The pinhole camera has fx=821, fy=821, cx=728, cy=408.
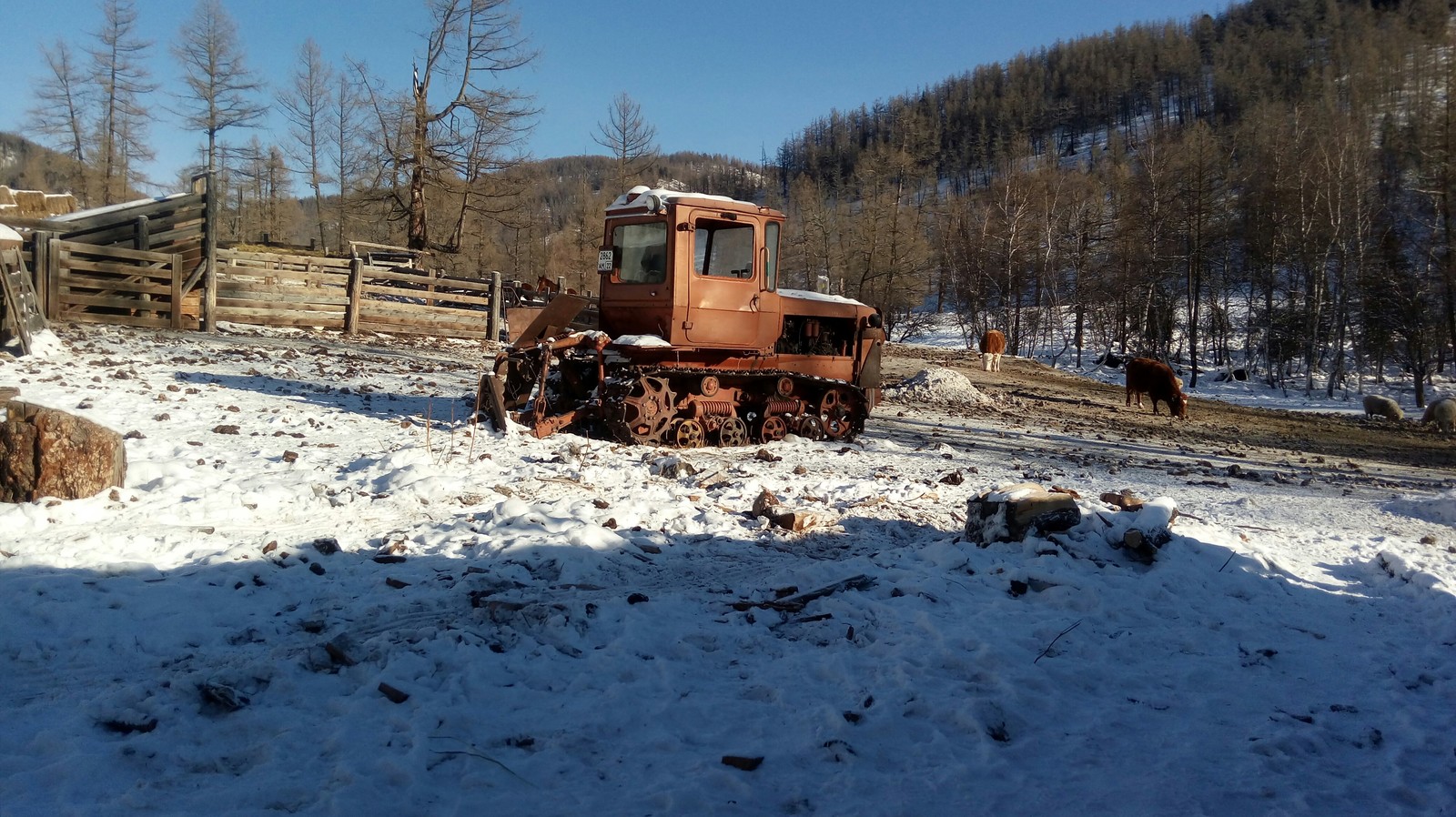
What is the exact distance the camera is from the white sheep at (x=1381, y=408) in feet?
68.7

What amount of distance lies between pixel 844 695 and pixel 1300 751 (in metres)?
1.82

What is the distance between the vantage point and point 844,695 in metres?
3.58

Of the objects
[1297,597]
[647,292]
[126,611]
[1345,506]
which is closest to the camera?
[126,611]

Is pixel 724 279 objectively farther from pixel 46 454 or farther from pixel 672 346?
pixel 46 454

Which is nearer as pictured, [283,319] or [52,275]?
[52,275]

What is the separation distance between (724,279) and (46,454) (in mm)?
6286

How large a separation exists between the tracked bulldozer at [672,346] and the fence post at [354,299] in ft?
32.9

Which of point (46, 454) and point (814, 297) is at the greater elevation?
point (814, 297)

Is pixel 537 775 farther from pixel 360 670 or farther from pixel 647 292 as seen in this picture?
pixel 647 292

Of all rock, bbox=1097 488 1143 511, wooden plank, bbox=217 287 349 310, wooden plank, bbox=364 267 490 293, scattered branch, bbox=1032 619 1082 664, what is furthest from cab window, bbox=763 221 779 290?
wooden plank, bbox=217 287 349 310

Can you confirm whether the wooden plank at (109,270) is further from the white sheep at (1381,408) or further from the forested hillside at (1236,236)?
the forested hillside at (1236,236)

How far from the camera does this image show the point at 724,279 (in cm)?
944

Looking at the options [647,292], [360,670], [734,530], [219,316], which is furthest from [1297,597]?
[219,316]

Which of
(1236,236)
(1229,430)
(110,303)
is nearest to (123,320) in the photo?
(110,303)
